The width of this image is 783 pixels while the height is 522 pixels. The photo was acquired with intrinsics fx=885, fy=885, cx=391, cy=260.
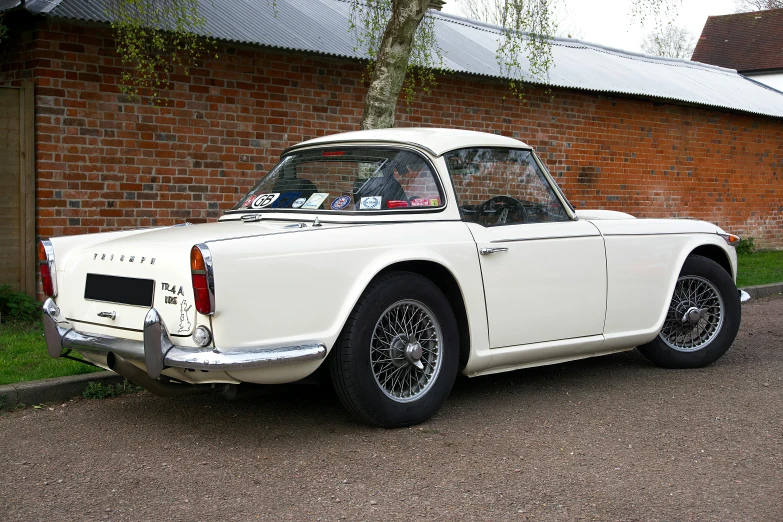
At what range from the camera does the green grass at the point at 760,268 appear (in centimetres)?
1147

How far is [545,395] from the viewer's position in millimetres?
5449

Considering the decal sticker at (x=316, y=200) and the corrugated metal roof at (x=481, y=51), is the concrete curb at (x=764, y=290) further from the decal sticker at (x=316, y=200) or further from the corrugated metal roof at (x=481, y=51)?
the decal sticker at (x=316, y=200)

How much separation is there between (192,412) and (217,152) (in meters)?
4.65

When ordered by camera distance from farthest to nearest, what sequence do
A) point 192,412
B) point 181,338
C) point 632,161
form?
1. point 632,161
2. point 192,412
3. point 181,338

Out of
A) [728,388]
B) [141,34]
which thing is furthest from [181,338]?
[141,34]

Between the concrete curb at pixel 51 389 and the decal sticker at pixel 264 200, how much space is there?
1449 mm

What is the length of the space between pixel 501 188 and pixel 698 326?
6.48 ft

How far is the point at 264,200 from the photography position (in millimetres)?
5375

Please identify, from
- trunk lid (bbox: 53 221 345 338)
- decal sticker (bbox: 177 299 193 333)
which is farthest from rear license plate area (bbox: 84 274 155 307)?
decal sticker (bbox: 177 299 193 333)

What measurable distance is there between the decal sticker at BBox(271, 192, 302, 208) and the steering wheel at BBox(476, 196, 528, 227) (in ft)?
3.52

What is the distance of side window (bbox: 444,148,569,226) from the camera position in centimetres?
515

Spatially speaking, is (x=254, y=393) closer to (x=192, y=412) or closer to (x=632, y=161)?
(x=192, y=412)

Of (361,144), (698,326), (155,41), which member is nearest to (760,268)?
(698,326)

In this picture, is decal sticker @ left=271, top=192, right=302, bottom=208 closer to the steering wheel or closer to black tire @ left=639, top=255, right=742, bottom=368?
the steering wheel
